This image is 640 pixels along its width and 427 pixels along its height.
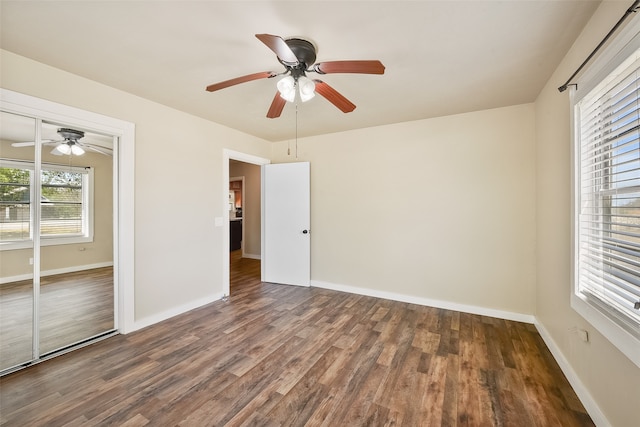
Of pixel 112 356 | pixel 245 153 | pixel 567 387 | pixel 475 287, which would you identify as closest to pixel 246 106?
pixel 245 153

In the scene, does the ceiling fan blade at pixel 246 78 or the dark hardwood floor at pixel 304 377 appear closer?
the dark hardwood floor at pixel 304 377

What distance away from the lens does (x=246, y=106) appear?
118 inches

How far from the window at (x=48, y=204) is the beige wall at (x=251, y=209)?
386cm

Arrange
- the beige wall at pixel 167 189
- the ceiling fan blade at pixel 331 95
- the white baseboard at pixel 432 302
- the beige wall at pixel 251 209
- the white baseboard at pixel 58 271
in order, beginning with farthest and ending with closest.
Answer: the beige wall at pixel 251 209
the white baseboard at pixel 432 302
the beige wall at pixel 167 189
the white baseboard at pixel 58 271
the ceiling fan blade at pixel 331 95

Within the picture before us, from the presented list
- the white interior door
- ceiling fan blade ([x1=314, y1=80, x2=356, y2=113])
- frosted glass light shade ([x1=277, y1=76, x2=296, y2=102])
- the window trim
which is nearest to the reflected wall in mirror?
frosted glass light shade ([x1=277, y1=76, x2=296, y2=102])

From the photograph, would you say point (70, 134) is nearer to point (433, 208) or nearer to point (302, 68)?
point (302, 68)

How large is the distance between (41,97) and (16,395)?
7.63 ft

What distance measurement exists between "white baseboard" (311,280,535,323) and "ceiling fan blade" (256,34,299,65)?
3.27 m

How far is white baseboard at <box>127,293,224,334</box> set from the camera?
278 centimetres

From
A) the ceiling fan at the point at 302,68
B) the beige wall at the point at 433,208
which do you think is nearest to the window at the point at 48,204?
the ceiling fan at the point at 302,68

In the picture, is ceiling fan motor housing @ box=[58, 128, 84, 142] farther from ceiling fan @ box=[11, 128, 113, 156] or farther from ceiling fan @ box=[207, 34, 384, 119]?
ceiling fan @ box=[207, 34, 384, 119]

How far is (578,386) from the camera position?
1.78 meters

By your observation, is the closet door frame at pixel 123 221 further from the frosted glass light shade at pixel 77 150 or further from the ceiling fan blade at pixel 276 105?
the ceiling fan blade at pixel 276 105

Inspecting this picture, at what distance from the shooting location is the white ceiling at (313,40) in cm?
152
